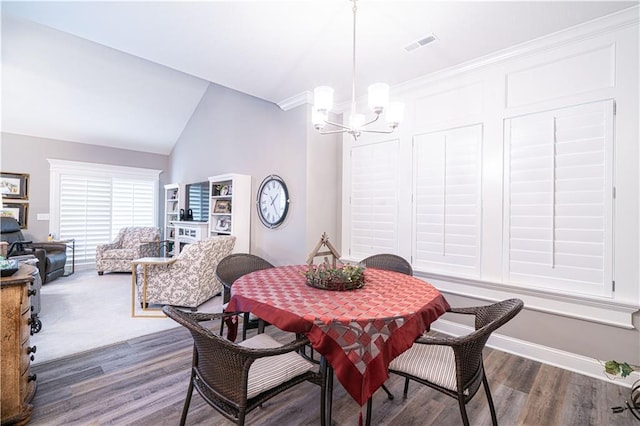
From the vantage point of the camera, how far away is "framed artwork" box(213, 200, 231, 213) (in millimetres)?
5020

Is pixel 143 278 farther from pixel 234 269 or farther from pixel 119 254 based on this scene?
pixel 119 254

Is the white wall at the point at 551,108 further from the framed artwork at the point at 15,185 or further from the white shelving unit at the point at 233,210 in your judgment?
the framed artwork at the point at 15,185

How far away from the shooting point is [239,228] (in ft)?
15.3

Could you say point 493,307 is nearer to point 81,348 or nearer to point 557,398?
point 557,398

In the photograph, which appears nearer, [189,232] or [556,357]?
[556,357]

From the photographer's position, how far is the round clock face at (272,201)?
13.6 feet

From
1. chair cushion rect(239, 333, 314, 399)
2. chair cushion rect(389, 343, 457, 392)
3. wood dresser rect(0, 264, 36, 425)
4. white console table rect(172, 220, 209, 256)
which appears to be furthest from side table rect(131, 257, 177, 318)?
chair cushion rect(389, 343, 457, 392)

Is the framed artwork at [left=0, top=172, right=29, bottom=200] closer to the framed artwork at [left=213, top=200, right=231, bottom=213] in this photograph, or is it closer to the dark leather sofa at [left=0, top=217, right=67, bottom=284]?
the dark leather sofa at [left=0, top=217, right=67, bottom=284]

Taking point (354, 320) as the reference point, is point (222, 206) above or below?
above

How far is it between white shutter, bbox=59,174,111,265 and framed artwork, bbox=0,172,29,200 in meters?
0.52

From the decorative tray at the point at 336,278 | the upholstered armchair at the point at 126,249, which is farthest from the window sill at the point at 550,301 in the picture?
the upholstered armchair at the point at 126,249

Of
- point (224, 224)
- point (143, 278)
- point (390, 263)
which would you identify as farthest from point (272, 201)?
point (390, 263)

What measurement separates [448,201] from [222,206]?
143 inches

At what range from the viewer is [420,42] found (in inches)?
105
